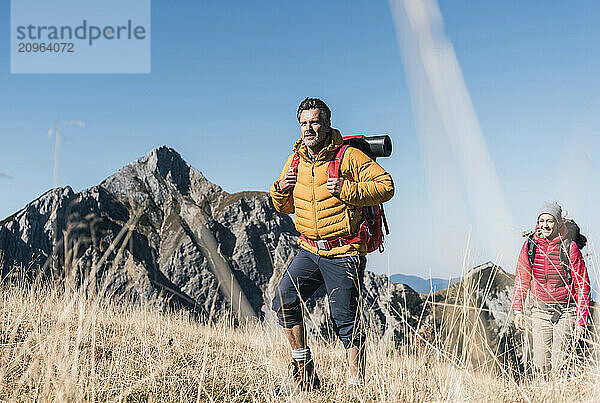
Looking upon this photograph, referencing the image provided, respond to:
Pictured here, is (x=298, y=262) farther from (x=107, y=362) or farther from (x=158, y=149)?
(x=158, y=149)

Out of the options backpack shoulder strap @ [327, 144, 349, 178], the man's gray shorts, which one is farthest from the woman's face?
backpack shoulder strap @ [327, 144, 349, 178]

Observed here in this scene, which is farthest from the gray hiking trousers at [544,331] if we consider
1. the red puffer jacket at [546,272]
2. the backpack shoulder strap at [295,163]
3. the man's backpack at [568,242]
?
the backpack shoulder strap at [295,163]

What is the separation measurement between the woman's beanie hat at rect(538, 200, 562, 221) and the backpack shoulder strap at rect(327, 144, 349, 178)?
10.8 ft

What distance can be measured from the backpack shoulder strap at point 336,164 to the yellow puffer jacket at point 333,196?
3 centimetres

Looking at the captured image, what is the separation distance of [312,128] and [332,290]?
1.41 m

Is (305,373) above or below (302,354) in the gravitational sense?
below

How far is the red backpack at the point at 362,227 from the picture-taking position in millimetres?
3730

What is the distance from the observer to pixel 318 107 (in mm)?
3799

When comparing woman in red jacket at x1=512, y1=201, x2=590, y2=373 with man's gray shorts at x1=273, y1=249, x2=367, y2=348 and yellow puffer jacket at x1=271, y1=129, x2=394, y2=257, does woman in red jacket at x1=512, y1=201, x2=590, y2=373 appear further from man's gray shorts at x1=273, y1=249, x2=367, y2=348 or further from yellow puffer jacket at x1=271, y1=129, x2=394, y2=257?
yellow puffer jacket at x1=271, y1=129, x2=394, y2=257

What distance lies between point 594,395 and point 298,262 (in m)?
2.29

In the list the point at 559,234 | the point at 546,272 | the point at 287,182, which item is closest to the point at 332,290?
the point at 287,182

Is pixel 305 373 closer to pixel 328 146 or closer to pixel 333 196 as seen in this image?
pixel 333 196

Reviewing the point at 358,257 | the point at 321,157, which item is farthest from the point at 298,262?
the point at 321,157

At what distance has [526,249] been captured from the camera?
5.57 metres
